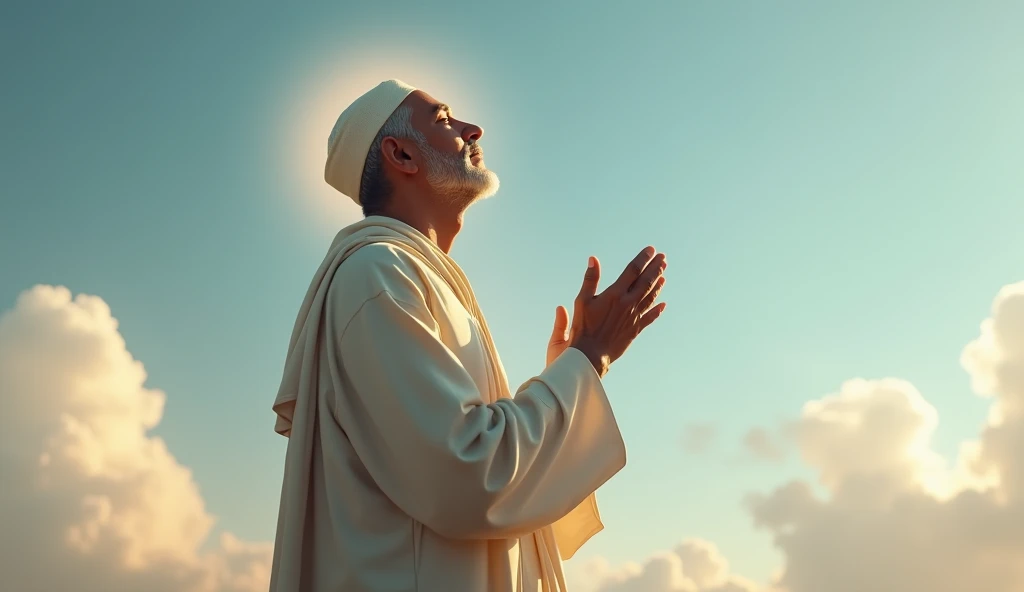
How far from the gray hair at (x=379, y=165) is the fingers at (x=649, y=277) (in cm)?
150

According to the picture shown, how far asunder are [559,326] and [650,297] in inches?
37.4

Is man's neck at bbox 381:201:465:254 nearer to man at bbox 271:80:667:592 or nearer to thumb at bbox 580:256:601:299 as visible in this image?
man at bbox 271:80:667:592

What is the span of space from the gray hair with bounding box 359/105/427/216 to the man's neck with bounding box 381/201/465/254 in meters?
0.13

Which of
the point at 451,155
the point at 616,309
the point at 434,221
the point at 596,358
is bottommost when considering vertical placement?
the point at 596,358

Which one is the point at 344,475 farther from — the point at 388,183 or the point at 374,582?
the point at 388,183

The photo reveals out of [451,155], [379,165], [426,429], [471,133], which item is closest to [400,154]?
[379,165]

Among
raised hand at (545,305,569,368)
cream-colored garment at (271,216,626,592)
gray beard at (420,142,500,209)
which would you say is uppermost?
gray beard at (420,142,500,209)

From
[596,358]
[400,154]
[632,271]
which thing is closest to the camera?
[596,358]

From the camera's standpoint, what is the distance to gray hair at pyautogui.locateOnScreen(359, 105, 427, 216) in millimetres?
4602

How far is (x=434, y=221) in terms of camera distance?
4.51 meters

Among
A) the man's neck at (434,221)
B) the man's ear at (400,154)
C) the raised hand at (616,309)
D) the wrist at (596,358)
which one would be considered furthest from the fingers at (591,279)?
the man's ear at (400,154)

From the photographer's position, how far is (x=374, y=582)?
3.04 meters

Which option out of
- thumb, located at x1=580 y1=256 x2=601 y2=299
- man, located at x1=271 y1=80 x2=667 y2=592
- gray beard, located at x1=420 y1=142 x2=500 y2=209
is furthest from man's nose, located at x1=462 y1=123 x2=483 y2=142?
thumb, located at x1=580 y1=256 x2=601 y2=299

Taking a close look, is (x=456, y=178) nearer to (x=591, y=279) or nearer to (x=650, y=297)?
(x=591, y=279)
